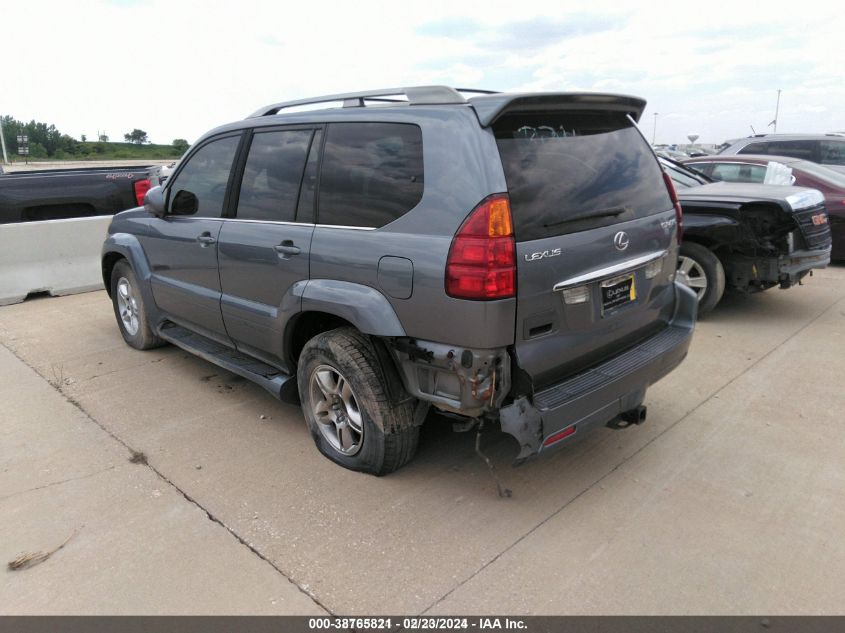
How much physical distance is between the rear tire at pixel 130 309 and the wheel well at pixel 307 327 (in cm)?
216

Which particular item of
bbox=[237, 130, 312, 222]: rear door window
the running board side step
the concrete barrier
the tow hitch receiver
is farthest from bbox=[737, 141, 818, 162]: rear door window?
the concrete barrier

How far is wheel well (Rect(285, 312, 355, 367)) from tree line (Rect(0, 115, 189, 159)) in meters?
50.7

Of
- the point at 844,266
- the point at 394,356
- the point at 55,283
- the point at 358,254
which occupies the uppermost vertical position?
the point at 358,254

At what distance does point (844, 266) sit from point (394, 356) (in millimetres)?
8683

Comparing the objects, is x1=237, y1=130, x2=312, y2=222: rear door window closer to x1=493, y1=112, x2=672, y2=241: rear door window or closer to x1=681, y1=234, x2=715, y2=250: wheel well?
x1=493, y1=112, x2=672, y2=241: rear door window

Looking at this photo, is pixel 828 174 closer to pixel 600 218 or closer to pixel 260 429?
pixel 600 218

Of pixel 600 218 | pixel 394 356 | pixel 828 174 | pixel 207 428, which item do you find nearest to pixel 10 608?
pixel 207 428

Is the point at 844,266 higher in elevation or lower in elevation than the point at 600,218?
lower

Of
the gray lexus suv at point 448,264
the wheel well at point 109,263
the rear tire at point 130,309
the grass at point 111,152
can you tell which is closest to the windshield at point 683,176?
the gray lexus suv at point 448,264

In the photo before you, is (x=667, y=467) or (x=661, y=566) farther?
(x=667, y=467)

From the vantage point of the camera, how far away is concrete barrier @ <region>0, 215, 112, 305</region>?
7469mm

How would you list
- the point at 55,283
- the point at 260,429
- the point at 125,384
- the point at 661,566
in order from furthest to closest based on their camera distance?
the point at 55,283 → the point at 125,384 → the point at 260,429 → the point at 661,566

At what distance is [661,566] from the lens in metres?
2.65

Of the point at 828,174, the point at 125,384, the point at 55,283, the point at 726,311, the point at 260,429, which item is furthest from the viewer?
the point at 828,174
